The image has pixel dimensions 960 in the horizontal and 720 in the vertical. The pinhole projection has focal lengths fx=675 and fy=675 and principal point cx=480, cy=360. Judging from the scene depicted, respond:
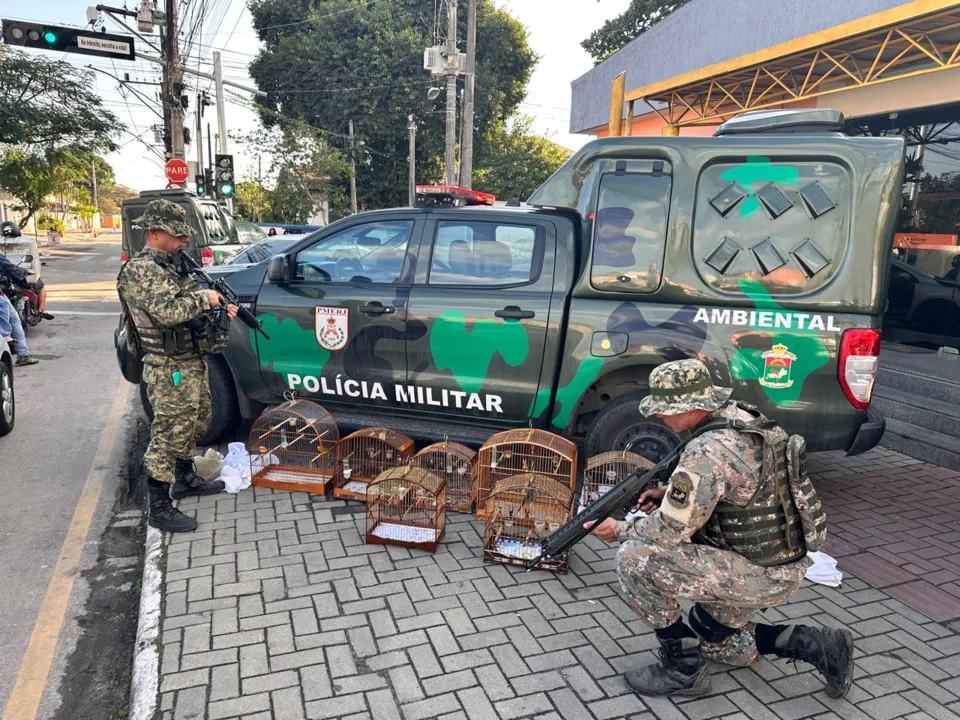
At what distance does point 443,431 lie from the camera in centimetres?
462

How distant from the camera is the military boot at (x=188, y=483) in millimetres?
4395

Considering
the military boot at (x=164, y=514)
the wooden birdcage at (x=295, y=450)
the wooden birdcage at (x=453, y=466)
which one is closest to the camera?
the military boot at (x=164, y=514)

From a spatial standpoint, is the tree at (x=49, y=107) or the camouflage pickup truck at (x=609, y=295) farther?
the tree at (x=49, y=107)

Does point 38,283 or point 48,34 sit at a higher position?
point 48,34

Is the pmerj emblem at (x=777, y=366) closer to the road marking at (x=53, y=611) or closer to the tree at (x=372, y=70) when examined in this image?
the road marking at (x=53, y=611)

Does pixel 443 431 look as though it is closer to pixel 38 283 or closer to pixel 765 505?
pixel 765 505

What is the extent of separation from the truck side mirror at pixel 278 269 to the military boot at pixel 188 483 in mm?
1372

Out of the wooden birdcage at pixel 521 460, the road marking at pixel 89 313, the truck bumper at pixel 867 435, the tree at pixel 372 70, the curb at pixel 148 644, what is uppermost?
the tree at pixel 372 70

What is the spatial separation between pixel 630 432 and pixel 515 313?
1.06 m

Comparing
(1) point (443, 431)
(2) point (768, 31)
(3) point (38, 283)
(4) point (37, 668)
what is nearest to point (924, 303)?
(2) point (768, 31)

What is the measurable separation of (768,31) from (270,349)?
28.8 feet

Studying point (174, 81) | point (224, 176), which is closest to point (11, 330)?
point (224, 176)

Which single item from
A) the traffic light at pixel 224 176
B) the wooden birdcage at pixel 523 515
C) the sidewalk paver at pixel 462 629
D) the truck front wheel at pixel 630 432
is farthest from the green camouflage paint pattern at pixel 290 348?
the traffic light at pixel 224 176

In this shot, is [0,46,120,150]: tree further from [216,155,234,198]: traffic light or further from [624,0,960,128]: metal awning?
[624,0,960,128]: metal awning
